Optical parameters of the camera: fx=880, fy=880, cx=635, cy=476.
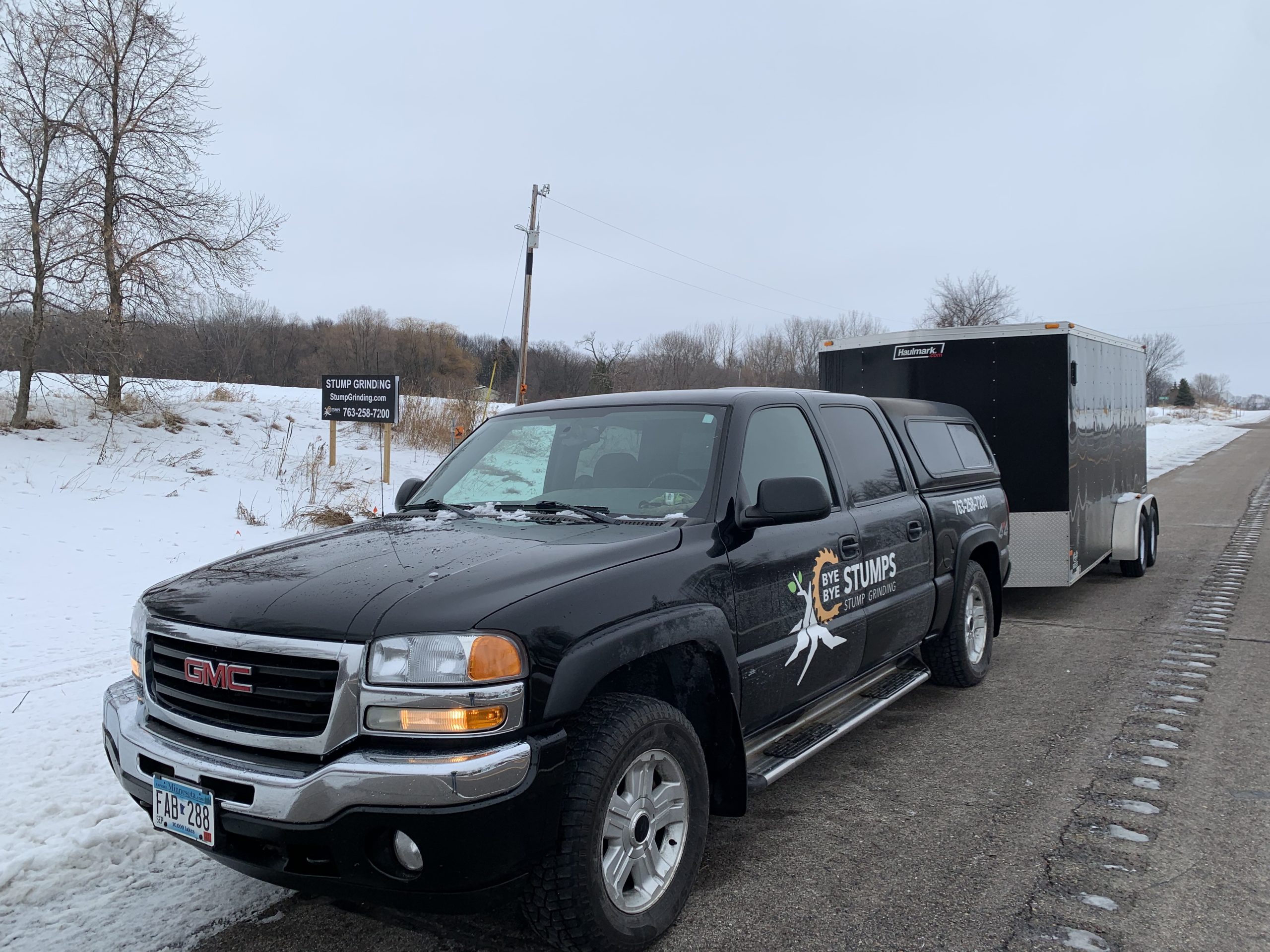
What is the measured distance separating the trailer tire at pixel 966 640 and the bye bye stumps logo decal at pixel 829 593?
1241 millimetres

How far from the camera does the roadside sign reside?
14805mm

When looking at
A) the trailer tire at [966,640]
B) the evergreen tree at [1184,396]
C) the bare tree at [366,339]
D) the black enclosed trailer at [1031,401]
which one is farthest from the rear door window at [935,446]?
the evergreen tree at [1184,396]

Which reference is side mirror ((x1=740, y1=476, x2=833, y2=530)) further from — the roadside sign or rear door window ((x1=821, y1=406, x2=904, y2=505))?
the roadside sign

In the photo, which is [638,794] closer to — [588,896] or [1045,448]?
[588,896]

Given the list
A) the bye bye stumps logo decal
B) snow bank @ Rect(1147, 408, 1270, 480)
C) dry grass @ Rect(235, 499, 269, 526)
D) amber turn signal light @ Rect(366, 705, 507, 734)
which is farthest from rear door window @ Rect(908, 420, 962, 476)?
snow bank @ Rect(1147, 408, 1270, 480)

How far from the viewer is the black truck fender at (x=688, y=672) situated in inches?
107

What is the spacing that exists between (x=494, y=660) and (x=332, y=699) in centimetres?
47

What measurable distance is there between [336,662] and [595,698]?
82 centimetres

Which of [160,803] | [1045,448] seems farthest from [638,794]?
[1045,448]

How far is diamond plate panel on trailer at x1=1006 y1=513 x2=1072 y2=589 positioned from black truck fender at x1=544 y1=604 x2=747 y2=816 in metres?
5.39

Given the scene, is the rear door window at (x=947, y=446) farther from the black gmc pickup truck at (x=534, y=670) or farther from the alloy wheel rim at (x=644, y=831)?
the alloy wheel rim at (x=644, y=831)

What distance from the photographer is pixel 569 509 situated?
147 inches

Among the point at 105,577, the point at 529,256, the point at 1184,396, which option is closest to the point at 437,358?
the point at 529,256

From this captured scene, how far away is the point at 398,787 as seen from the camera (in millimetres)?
2375
